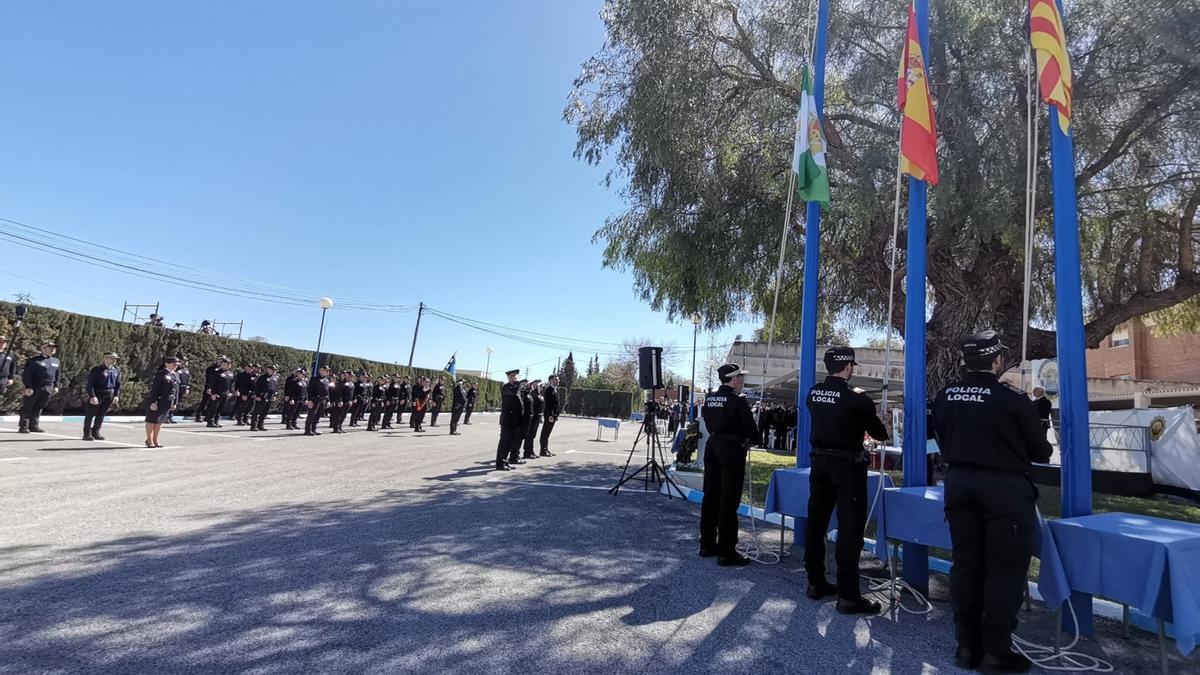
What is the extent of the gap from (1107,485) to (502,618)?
13.6 meters

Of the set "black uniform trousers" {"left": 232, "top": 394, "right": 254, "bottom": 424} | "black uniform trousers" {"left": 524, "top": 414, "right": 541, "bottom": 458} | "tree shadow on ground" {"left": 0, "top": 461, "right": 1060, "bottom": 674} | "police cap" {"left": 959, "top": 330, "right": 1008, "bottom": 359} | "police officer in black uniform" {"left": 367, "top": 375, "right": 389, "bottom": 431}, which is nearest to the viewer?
"tree shadow on ground" {"left": 0, "top": 461, "right": 1060, "bottom": 674}

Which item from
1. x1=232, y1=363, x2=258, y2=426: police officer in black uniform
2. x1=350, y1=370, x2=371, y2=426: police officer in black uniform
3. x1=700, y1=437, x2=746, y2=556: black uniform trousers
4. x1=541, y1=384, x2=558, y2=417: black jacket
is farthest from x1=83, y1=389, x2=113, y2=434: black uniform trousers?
x1=700, y1=437, x2=746, y2=556: black uniform trousers

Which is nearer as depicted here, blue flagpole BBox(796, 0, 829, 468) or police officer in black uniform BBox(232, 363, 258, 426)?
blue flagpole BBox(796, 0, 829, 468)

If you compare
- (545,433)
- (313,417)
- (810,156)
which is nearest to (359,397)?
(313,417)

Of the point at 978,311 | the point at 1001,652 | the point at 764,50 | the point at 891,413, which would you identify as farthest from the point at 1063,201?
the point at 891,413

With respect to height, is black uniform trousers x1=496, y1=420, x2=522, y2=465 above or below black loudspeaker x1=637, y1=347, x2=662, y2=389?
below

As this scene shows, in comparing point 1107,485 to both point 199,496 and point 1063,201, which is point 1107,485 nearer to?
point 1063,201

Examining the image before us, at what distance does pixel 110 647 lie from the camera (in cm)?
286

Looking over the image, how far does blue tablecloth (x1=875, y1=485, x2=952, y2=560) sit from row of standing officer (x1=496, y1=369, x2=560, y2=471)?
23.1 feet

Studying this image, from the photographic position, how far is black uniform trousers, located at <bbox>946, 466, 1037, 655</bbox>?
320cm

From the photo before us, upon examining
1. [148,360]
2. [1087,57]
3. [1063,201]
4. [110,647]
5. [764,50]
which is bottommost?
[110,647]

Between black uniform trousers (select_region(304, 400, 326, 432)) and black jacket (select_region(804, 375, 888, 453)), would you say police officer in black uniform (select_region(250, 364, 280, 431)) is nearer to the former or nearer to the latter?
black uniform trousers (select_region(304, 400, 326, 432))

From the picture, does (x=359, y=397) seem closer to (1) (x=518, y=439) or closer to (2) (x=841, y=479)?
(1) (x=518, y=439)

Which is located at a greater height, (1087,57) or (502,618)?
(1087,57)
